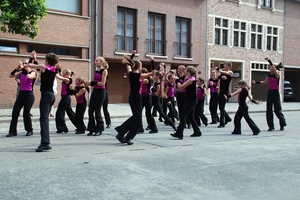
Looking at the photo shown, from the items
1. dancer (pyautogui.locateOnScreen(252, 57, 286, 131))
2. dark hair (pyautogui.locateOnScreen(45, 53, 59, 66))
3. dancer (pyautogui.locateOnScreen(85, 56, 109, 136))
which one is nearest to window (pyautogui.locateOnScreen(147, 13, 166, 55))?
dancer (pyautogui.locateOnScreen(252, 57, 286, 131))

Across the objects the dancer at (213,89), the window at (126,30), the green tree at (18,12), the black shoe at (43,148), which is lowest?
the black shoe at (43,148)

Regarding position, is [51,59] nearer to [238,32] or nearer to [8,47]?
[8,47]

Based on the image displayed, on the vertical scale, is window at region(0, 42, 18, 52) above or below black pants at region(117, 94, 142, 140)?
above

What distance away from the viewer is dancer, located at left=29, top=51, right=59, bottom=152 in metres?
6.90

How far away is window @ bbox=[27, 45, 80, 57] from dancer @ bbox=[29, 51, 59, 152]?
1278cm

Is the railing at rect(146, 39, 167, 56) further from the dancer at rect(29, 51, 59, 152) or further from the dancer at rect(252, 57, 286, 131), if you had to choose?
the dancer at rect(29, 51, 59, 152)

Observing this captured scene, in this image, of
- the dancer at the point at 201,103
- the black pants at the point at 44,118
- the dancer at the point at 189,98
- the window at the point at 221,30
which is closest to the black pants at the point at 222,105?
the dancer at the point at 201,103

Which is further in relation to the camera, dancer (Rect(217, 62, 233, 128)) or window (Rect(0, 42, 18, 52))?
window (Rect(0, 42, 18, 52))

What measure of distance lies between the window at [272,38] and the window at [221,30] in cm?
493

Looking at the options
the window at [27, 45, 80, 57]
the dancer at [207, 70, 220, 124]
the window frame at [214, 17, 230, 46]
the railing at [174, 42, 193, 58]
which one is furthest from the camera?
the window frame at [214, 17, 230, 46]

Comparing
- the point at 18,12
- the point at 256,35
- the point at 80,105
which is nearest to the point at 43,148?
the point at 80,105

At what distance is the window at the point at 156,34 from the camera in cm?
2355

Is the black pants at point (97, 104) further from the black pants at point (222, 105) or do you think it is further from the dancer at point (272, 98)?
the dancer at point (272, 98)

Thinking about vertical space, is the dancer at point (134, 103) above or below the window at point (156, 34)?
below
